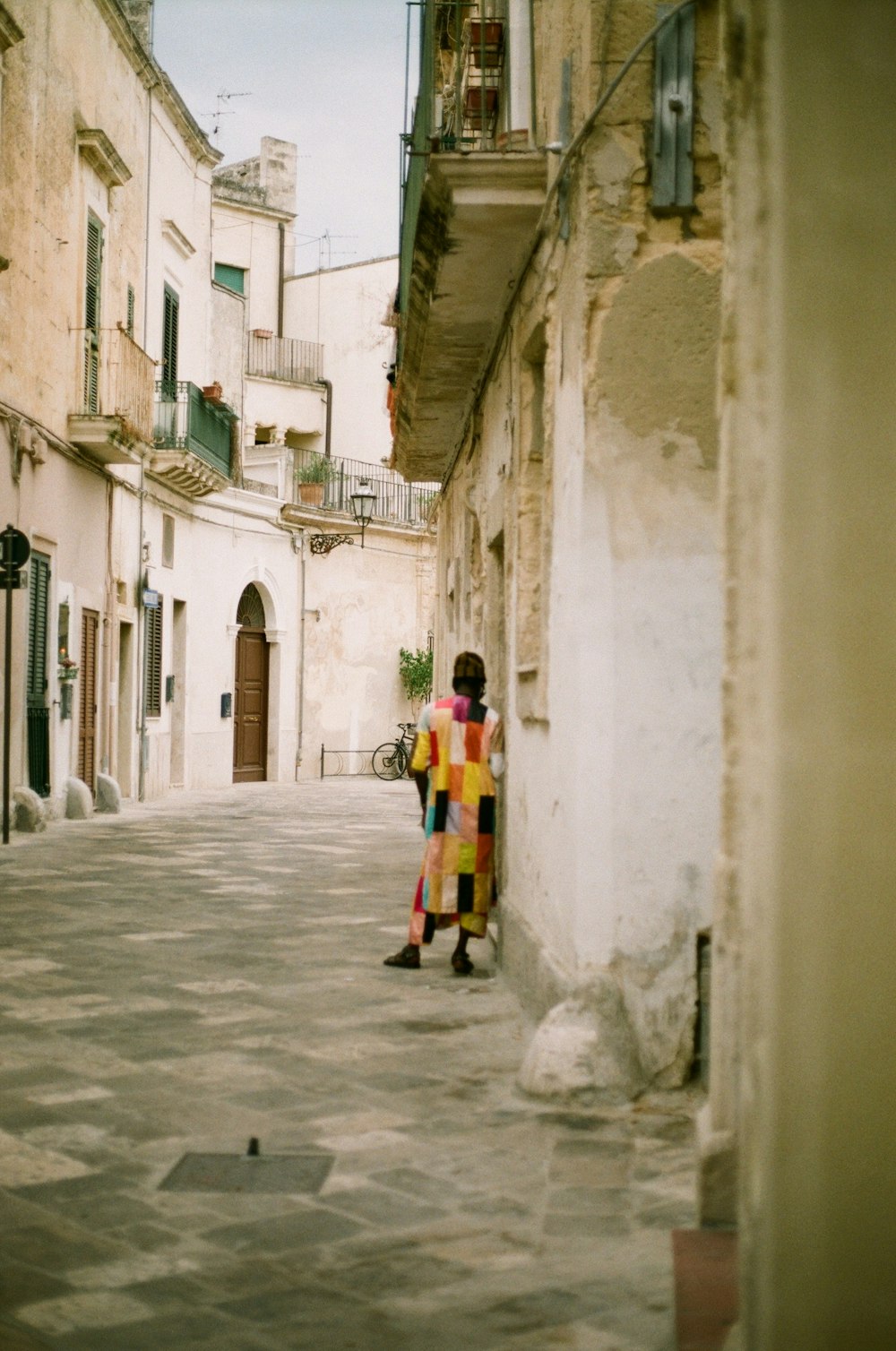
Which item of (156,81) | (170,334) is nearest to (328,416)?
(170,334)

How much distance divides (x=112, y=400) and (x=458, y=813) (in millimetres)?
12822

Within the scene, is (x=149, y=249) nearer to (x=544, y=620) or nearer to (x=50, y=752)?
(x=50, y=752)

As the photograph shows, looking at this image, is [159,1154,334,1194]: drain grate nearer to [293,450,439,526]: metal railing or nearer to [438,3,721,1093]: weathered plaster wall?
[438,3,721,1093]: weathered plaster wall

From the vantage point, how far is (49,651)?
18.0 meters

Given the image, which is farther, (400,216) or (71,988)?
(400,216)

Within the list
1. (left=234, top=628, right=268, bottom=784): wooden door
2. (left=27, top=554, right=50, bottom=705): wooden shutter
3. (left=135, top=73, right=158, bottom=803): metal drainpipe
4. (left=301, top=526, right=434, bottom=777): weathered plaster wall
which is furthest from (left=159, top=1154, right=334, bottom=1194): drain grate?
(left=301, top=526, right=434, bottom=777): weathered plaster wall

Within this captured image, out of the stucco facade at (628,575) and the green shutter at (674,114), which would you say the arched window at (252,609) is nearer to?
the stucco facade at (628,575)

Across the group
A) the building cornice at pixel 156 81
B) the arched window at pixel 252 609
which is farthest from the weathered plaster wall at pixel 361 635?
the building cornice at pixel 156 81

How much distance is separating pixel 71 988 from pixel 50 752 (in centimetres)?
1061

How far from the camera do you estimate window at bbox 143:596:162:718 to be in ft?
74.9

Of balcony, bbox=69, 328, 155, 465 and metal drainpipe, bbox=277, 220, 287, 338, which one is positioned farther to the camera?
metal drainpipe, bbox=277, 220, 287, 338

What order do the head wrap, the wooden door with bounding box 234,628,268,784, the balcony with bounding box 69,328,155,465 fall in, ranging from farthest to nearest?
the wooden door with bounding box 234,628,268,784, the balcony with bounding box 69,328,155,465, the head wrap

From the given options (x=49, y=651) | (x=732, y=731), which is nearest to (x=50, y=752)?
(x=49, y=651)

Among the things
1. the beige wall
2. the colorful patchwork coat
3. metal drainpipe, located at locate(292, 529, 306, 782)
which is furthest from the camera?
metal drainpipe, located at locate(292, 529, 306, 782)
